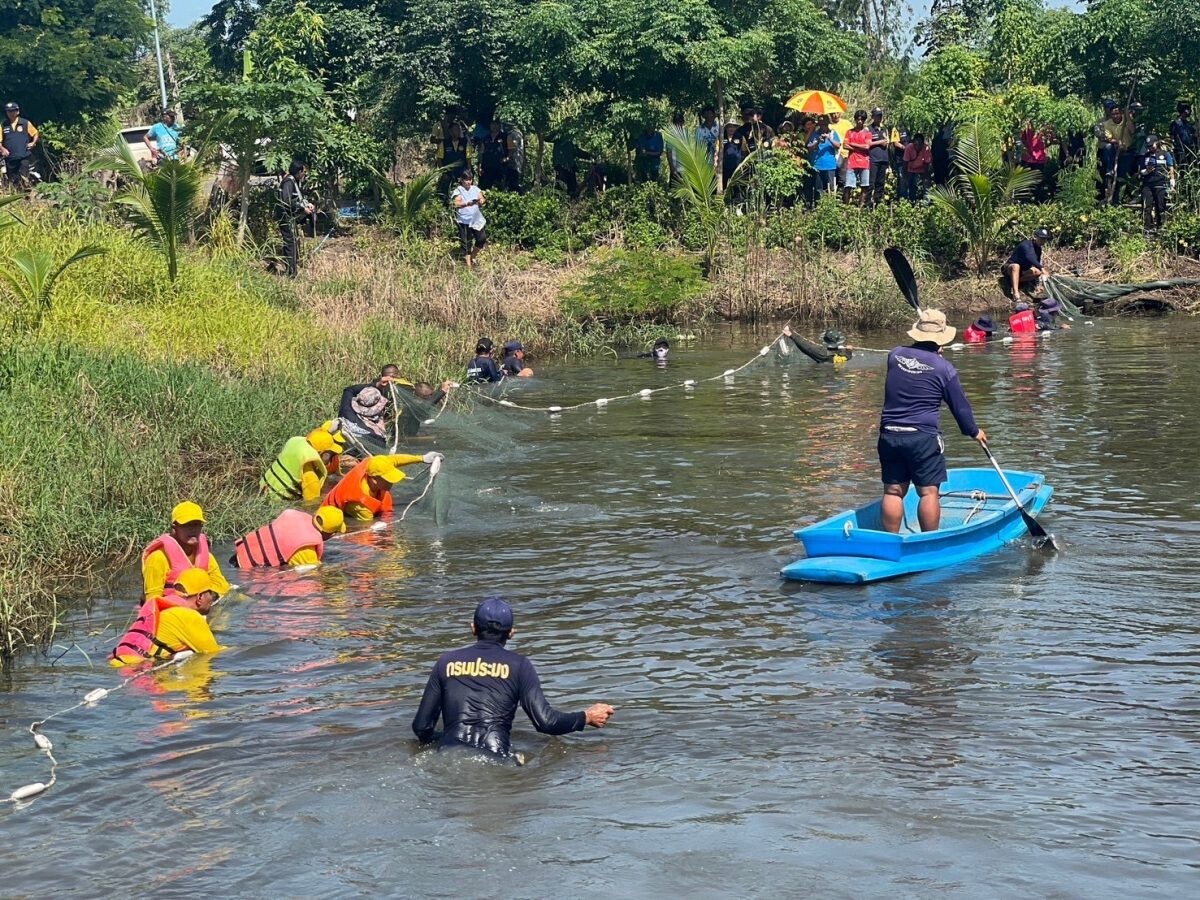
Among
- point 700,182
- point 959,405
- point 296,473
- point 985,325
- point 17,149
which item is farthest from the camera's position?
point 700,182

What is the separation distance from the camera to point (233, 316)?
62.5 ft

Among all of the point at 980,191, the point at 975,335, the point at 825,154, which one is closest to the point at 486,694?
the point at 975,335

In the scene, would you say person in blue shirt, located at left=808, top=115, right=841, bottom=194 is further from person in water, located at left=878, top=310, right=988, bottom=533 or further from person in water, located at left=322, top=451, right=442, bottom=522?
person in water, located at left=878, top=310, right=988, bottom=533

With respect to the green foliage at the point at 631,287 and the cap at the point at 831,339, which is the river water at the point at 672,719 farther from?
the green foliage at the point at 631,287

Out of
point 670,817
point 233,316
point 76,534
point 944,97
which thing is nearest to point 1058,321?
point 944,97

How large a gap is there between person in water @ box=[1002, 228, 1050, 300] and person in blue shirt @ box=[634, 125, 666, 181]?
24.3 feet

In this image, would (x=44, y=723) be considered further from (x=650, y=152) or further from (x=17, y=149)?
(x=650, y=152)

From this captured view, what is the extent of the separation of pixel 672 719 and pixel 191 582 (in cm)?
343

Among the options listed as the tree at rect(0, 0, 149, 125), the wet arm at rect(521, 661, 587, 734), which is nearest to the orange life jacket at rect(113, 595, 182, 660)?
the wet arm at rect(521, 661, 587, 734)

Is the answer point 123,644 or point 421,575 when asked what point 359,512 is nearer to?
point 421,575

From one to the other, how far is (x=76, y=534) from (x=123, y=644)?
2604 millimetres

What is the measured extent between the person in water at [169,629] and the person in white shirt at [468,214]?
1772cm

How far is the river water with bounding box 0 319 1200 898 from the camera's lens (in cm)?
690

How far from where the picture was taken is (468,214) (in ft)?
91.0
